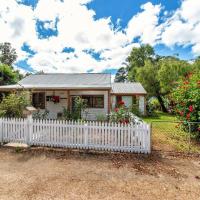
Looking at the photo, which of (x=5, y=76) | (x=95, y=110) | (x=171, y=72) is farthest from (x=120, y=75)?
(x=95, y=110)

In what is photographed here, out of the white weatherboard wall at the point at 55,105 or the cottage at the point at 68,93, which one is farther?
the white weatherboard wall at the point at 55,105

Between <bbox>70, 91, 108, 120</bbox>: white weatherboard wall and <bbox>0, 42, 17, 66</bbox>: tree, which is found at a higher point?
<bbox>0, 42, 17, 66</bbox>: tree

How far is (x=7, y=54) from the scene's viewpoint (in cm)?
4791

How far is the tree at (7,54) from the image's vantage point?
4744 centimetres

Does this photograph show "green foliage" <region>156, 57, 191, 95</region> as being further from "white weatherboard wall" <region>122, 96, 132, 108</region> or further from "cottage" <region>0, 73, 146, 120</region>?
"cottage" <region>0, 73, 146, 120</region>

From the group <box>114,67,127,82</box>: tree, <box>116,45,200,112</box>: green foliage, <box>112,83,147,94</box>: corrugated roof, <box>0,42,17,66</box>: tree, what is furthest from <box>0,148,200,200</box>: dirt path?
<box>114,67,127,82</box>: tree

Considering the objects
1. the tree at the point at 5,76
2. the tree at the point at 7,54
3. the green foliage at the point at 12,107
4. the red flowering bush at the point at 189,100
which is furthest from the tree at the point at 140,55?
the green foliage at the point at 12,107

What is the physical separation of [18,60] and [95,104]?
130 feet

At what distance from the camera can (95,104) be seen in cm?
1596

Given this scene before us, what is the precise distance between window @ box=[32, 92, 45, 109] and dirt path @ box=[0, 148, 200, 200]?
965 cm

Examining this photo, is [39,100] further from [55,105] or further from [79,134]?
[79,134]

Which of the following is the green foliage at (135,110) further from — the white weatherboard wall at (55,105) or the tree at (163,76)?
the white weatherboard wall at (55,105)

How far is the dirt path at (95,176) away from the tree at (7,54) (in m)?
46.1

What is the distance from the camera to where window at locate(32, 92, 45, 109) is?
16516mm
